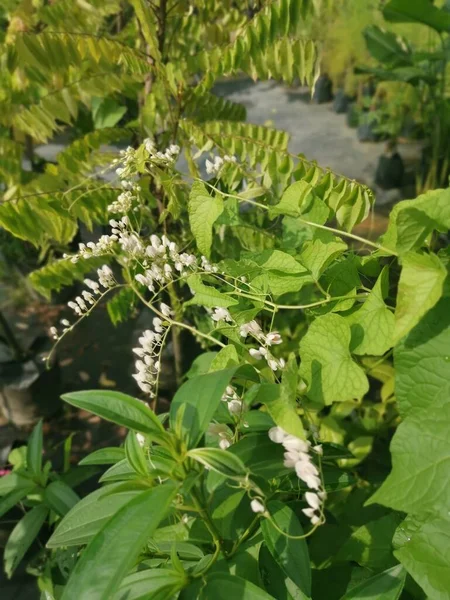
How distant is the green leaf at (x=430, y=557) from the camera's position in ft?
1.75

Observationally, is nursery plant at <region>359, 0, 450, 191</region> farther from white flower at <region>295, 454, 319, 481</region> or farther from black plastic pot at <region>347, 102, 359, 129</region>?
white flower at <region>295, 454, 319, 481</region>

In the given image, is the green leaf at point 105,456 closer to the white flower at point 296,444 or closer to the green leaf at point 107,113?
the white flower at point 296,444

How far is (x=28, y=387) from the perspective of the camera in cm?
193

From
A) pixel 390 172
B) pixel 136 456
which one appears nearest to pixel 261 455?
pixel 136 456

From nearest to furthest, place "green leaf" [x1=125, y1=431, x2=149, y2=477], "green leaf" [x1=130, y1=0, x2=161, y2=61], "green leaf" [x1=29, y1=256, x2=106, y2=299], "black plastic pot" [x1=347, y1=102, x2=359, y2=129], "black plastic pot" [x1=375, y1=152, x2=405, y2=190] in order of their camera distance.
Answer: "green leaf" [x1=125, y1=431, x2=149, y2=477] < "green leaf" [x1=130, y1=0, x2=161, y2=61] < "green leaf" [x1=29, y1=256, x2=106, y2=299] < "black plastic pot" [x1=375, y1=152, x2=405, y2=190] < "black plastic pot" [x1=347, y1=102, x2=359, y2=129]

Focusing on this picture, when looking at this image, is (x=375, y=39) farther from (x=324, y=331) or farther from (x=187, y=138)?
(x=324, y=331)

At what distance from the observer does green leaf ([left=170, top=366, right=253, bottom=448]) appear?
52cm

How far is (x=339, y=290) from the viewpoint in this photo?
0.67 metres

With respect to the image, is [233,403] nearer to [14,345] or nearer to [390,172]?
[14,345]

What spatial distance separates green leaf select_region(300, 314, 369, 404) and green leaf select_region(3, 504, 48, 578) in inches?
37.4

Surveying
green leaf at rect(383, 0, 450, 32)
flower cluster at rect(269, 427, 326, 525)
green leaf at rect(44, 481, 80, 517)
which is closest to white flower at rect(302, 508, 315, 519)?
flower cluster at rect(269, 427, 326, 525)

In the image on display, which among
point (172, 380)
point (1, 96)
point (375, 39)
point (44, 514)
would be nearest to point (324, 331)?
point (44, 514)

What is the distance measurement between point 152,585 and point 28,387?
1.55m

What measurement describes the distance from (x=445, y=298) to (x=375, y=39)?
10.6ft
